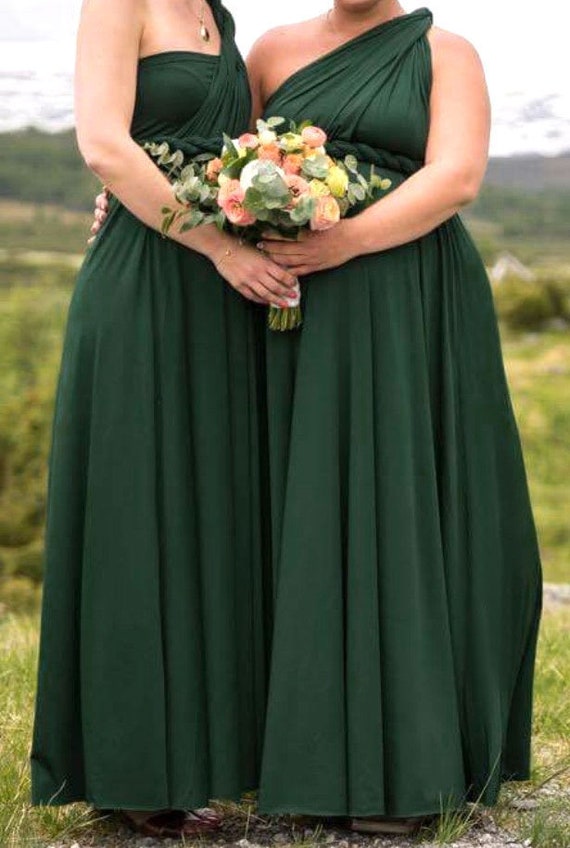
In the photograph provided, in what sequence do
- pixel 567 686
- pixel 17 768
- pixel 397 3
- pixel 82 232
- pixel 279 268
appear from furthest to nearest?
pixel 82 232, pixel 567 686, pixel 17 768, pixel 397 3, pixel 279 268

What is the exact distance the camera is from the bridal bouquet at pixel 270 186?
11.7 ft

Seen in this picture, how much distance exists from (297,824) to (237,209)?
1.57 meters

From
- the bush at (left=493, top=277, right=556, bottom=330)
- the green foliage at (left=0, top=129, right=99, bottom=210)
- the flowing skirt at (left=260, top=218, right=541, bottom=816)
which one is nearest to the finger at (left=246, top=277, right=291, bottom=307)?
the flowing skirt at (left=260, top=218, right=541, bottom=816)

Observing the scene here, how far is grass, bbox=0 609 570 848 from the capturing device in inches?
159

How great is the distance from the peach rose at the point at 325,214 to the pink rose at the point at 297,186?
0.04 metres

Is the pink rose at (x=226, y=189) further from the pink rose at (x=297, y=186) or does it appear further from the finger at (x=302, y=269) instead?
the finger at (x=302, y=269)

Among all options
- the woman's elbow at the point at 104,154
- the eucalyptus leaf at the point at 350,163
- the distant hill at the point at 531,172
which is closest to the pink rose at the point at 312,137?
the eucalyptus leaf at the point at 350,163

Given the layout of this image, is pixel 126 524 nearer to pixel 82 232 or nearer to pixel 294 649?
pixel 294 649

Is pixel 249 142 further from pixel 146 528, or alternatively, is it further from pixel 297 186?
pixel 146 528

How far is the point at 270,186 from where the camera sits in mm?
3543

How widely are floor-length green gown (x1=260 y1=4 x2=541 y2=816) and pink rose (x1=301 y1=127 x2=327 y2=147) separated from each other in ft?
0.74

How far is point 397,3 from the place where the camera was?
4.09 meters

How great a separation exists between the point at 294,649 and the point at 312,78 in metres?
1.38

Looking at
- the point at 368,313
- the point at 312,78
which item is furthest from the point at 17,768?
the point at 312,78
